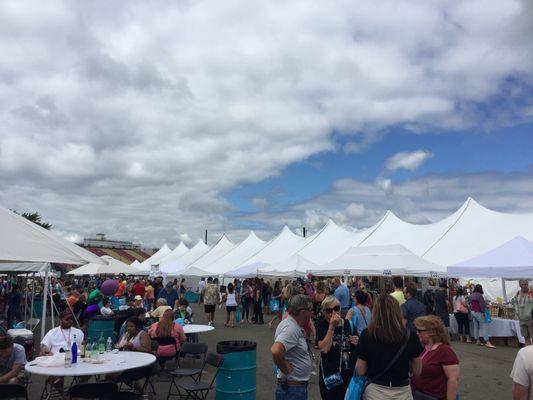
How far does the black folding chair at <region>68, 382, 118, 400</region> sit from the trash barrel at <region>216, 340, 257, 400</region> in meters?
1.32

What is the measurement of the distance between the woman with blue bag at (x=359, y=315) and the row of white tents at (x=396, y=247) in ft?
21.1

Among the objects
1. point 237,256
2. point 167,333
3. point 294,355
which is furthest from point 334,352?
point 237,256

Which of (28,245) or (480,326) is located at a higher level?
(28,245)

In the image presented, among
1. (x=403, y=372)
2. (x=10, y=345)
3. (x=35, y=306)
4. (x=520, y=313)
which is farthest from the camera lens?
(x=35, y=306)

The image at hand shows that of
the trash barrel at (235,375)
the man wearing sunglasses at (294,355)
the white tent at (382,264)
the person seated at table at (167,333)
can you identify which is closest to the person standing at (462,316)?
the white tent at (382,264)

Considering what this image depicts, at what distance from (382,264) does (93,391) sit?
35.3 feet

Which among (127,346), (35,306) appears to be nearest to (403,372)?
(127,346)

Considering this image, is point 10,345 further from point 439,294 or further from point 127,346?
point 439,294

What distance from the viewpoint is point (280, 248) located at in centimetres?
2445

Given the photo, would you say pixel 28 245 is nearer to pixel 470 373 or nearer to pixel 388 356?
pixel 388 356

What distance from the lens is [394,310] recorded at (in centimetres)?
301

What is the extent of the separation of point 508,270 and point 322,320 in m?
7.51

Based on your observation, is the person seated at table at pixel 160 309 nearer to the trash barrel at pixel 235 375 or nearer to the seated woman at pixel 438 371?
the trash barrel at pixel 235 375

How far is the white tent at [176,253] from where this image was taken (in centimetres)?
3856
